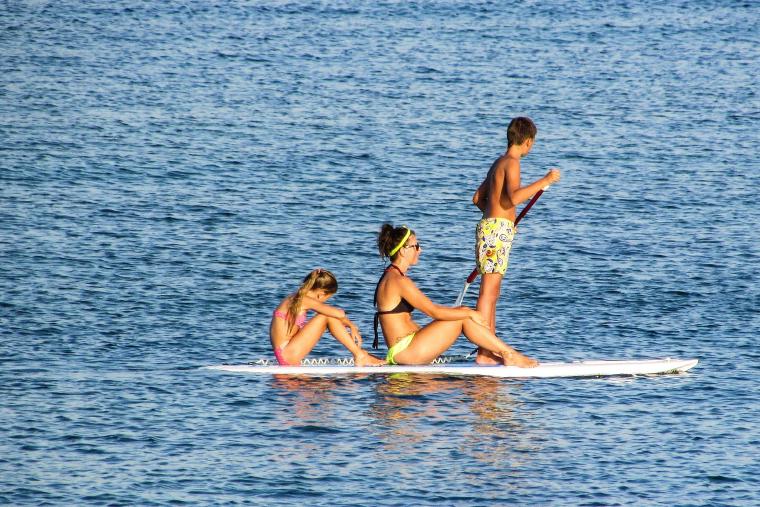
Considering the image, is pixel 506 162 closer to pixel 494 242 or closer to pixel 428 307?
pixel 494 242

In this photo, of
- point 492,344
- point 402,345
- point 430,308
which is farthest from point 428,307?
point 492,344

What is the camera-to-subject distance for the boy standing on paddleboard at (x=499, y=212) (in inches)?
551

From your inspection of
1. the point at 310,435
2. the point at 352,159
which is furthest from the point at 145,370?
the point at 352,159

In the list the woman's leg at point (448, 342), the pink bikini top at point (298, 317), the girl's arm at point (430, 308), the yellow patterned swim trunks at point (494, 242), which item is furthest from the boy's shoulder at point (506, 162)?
the pink bikini top at point (298, 317)

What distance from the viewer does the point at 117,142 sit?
91.8 ft

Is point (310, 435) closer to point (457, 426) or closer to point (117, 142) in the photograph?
point (457, 426)

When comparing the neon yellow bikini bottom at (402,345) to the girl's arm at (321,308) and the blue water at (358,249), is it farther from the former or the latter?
the girl's arm at (321,308)

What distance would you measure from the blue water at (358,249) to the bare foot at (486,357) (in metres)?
0.34

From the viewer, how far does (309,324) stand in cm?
1456

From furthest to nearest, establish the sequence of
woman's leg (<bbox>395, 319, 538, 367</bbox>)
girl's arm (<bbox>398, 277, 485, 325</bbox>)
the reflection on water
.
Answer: woman's leg (<bbox>395, 319, 538, 367</bbox>), girl's arm (<bbox>398, 277, 485, 325</bbox>), the reflection on water

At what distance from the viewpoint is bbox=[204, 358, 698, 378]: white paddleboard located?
1443 cm

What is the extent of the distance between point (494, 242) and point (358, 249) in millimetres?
6819

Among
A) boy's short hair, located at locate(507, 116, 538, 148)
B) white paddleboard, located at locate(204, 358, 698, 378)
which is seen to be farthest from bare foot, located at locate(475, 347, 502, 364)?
boy's short hair, located at locate(507, 116, 538, 148)

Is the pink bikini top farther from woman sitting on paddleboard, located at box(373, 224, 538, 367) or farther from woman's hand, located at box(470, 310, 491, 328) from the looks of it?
woman's hand, located at box(470, 310, 491, 328)
